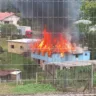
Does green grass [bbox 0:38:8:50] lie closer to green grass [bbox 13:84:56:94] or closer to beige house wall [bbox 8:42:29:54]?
beige house wall [bbox 8:42:29:54]

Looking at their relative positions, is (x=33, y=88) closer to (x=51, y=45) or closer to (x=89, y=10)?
(x=51, y=45)

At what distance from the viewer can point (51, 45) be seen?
6105 millimetres

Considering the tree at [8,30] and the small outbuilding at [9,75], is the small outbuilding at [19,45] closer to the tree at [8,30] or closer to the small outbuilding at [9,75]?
the tree at [8,30]

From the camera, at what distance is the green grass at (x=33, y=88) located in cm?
572

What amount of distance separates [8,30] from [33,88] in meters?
1.20

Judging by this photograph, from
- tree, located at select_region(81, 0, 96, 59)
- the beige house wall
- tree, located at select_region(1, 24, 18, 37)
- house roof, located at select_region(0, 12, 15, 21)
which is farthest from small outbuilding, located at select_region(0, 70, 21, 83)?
tree, located at select_region(81, 0, 96, 59)

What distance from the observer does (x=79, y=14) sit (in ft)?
19.8

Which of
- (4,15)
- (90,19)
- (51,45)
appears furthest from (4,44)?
(90,19)

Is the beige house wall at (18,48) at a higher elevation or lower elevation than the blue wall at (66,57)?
higher

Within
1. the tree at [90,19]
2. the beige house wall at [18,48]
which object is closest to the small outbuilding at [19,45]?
the beige house wall at [18,48]

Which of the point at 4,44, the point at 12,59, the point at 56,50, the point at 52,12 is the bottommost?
the point at 12,59

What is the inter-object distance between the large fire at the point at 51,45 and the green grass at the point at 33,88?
636 millimetres

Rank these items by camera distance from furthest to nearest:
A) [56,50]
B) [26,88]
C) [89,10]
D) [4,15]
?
[89,10] < [56,50] < [4,15] < [26,88]

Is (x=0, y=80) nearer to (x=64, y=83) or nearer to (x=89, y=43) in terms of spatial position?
(x=64, y=83)
